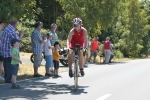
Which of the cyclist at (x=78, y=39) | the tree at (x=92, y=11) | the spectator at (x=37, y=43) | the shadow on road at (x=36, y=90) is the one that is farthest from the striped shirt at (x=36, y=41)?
the tree at (x=92, y=11)

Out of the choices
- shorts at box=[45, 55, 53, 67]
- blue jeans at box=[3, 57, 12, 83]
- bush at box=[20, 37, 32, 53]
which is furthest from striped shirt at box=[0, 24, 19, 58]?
bush at box=[20, 37, 32, 53]

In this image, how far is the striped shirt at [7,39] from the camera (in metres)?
11.9

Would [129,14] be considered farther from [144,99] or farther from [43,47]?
[144,99]

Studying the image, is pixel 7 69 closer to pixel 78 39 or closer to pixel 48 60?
pixel 48 60

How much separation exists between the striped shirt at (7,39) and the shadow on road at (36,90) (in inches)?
43.8

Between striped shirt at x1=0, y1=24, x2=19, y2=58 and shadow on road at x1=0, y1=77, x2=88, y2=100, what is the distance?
1.11 m

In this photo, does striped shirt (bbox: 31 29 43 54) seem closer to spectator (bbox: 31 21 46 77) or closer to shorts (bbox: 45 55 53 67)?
spectator (bbox: 31 21 46 77)

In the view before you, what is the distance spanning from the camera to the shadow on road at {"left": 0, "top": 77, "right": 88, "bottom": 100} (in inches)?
370

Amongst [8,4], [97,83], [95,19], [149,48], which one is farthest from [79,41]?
[149,48]

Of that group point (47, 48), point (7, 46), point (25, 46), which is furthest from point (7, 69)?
point (25, 46)

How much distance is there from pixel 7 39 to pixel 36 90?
251 centimetres

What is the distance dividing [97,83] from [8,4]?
432cm

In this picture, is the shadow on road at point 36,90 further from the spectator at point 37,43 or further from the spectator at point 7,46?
the spectator at point 37,43

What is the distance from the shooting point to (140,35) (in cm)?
4244
